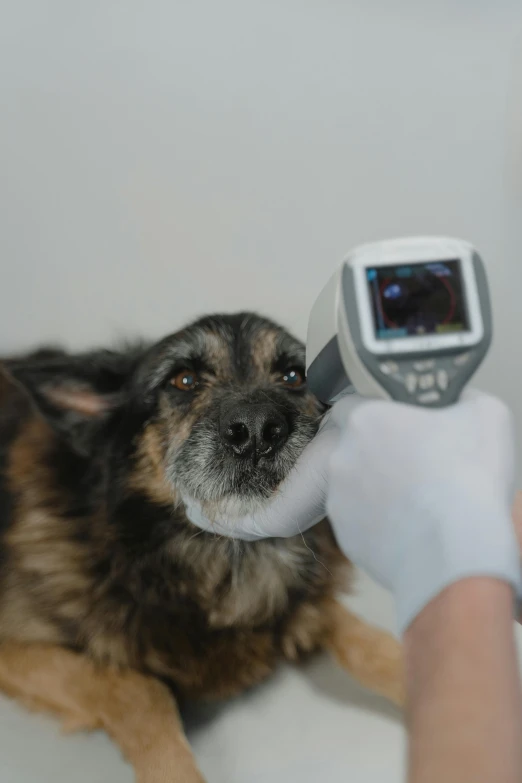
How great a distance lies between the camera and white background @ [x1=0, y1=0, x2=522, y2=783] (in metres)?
1.80

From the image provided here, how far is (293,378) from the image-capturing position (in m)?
1.48

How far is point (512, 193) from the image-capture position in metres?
1.95

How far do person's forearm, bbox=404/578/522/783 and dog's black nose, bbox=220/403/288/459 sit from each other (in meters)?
0.61

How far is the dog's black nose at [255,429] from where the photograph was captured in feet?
3.68

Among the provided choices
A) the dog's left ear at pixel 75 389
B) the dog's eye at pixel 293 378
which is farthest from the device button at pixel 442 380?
the dog's left ear at pixel 75 389

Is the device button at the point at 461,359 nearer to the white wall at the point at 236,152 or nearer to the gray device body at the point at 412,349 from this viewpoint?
the gray device body at the point at 412,349

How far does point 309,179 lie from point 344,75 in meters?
0.33

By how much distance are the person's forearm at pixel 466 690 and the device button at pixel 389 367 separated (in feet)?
0.73

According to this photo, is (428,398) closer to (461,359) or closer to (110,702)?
(461,359)

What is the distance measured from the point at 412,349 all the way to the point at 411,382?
36 millimetres

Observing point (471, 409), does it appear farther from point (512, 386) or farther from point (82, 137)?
point (82, 137)

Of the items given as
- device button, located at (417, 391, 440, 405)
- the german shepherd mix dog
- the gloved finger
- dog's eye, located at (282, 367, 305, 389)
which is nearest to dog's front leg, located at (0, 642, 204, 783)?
the german shepherd mix dog

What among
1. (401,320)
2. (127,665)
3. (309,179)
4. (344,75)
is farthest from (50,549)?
(344,75)

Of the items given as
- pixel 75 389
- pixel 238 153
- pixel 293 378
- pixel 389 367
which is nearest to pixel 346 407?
pixel 389 367
